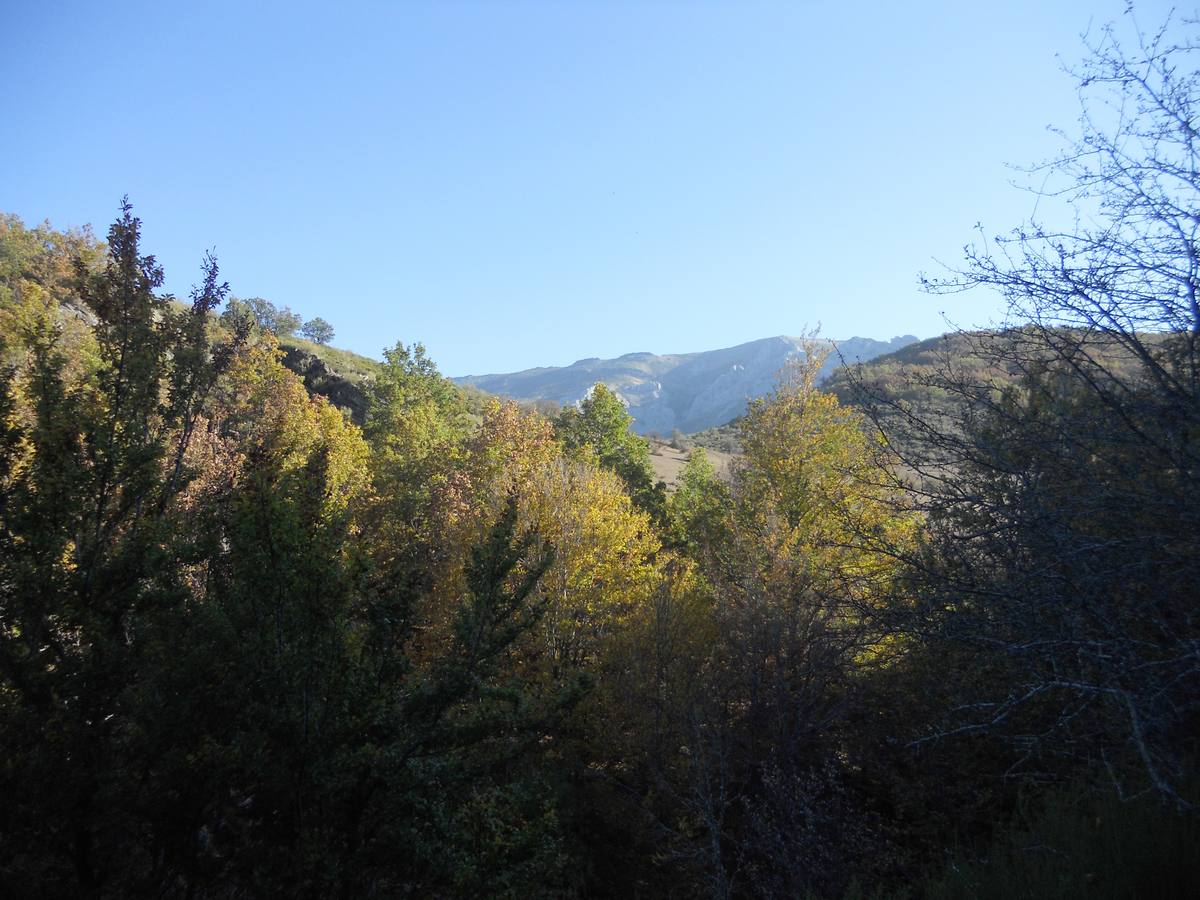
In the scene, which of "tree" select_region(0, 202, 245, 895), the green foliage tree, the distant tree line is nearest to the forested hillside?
"tree" select_region(0, 202, 245, 895)

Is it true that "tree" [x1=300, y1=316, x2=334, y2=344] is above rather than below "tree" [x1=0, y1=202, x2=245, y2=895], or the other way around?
above

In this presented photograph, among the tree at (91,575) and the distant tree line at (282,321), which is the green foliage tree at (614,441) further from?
the distant tree line at (282,321)

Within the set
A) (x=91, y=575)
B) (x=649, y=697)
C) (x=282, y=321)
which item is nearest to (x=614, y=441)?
(x=649, y=697)

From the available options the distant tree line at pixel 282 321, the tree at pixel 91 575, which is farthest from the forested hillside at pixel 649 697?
Result: the distant tree line at pixel 282 321

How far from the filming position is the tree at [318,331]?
124875 mm

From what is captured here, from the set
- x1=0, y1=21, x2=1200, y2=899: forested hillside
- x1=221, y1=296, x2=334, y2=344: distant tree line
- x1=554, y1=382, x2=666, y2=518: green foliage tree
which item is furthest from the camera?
x1=221, y1=296, x2=334, y2=344: distant tree line

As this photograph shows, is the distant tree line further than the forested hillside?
Yes

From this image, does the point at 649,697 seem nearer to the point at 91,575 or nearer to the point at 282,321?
the point at 91,575

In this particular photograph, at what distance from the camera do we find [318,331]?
12525 centimetres

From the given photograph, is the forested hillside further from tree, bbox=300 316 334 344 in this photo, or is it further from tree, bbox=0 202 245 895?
tree, bbox=300 316 334 344

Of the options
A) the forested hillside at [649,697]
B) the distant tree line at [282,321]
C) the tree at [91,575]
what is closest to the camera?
the forested hillside at [649,697]

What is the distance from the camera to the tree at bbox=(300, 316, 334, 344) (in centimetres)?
12488

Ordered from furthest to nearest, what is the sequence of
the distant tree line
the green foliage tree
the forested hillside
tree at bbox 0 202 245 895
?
the distant tree line → the green foliage tree → tree at bbox 0 202 245 895 → the forested hillside

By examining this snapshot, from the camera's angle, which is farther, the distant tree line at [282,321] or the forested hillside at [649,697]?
the distant tree line at [282,321]
